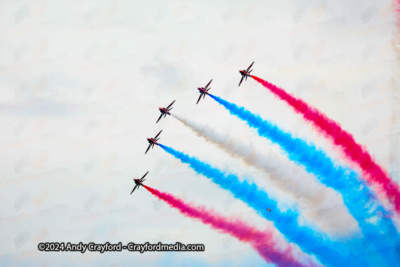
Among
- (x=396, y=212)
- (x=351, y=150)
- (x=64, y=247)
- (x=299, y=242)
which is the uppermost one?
(x=351, y=150)

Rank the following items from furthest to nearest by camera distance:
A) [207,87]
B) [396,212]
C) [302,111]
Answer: [207,87], [302,111], [396,212]

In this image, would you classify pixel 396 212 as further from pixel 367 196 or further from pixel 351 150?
pixel 351 150

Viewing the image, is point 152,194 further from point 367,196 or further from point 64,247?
point 367,196

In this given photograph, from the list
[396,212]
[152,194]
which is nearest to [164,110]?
[152,194]

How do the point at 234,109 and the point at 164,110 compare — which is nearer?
the point at 234,109

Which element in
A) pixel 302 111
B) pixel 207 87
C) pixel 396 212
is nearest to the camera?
pixel 396 212

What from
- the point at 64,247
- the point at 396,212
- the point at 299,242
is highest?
the point at 396,212

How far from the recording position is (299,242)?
81.1 m

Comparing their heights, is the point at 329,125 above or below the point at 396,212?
above

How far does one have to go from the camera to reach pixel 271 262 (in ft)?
268

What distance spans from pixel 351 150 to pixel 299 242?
50.0ft

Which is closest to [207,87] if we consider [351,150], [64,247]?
[351,150]

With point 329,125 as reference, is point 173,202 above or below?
below

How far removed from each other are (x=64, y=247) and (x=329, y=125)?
44.9 m
